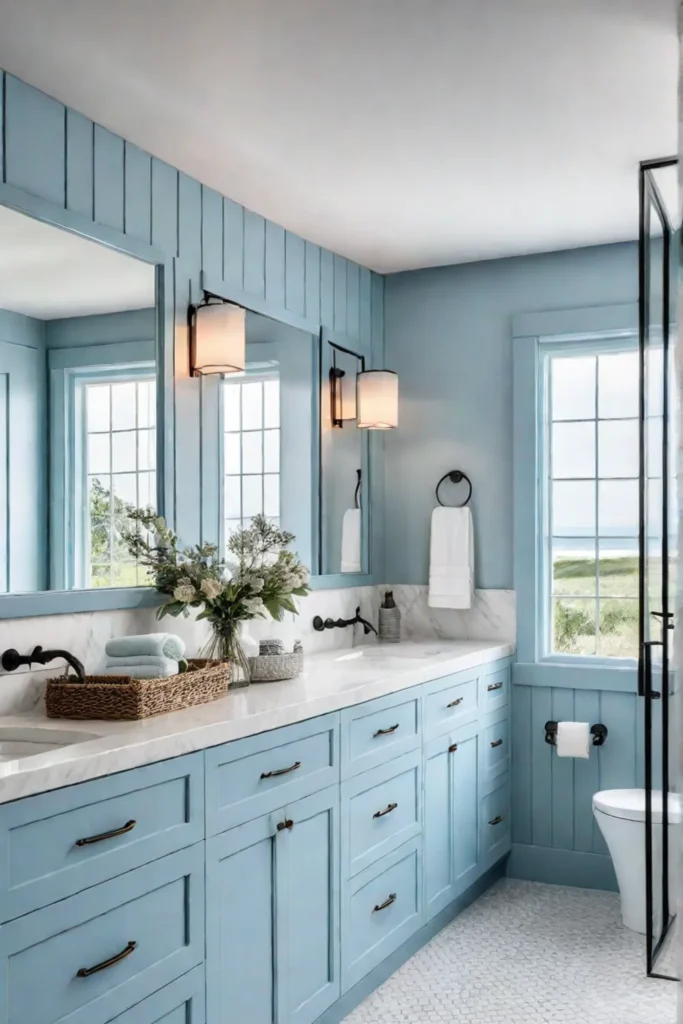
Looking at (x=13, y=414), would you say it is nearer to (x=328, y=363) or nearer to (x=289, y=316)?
(x=289, y=316)

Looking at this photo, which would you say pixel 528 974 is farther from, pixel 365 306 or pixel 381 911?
pixel 365 306

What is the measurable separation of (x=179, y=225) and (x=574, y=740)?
8.12 feet

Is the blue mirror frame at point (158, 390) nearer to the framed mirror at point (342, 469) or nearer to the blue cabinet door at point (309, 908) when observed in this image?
the blue cabinet door at point (309, 908)

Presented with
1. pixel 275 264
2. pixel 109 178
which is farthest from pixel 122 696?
pixel 275 264

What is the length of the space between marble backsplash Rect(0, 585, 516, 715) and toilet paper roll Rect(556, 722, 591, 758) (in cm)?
47

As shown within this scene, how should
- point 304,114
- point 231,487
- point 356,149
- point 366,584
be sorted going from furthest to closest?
point 366,584, point 231,487, point 356,149, point 304,114

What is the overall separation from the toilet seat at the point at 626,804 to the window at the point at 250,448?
1614 millimetres

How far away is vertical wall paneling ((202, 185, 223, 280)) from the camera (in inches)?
133

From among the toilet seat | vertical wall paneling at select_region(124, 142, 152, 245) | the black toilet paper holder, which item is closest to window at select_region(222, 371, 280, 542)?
vertical wall paneling at select_region(124, 142, 152, 245)

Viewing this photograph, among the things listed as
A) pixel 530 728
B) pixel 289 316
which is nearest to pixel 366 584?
pixel 530 728

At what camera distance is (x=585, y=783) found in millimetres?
4160

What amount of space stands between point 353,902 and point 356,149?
2.27 m

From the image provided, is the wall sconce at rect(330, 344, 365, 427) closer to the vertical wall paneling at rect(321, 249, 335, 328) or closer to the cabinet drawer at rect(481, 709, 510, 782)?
the vertical wall paneling at rect(321, 249, 335, 328)

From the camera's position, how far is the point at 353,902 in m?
2.95
